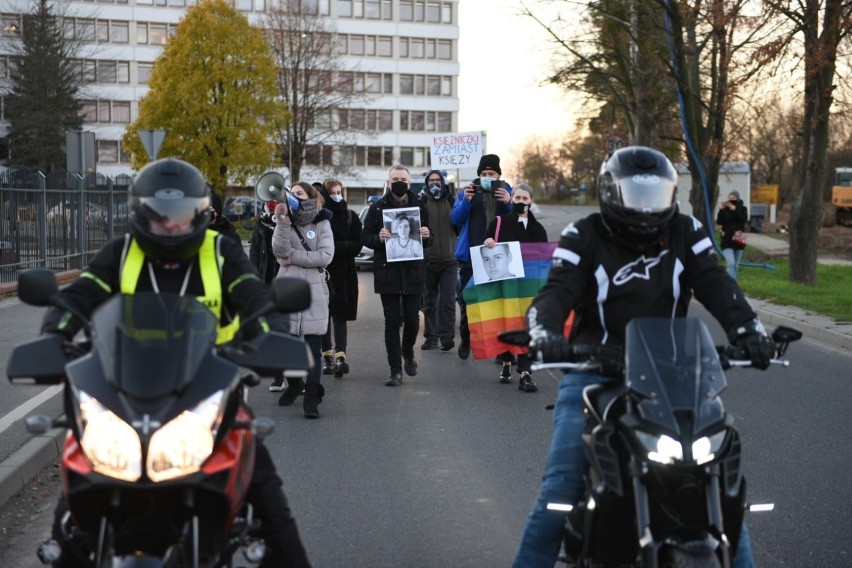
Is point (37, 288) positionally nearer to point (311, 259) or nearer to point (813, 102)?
point (311, 259)

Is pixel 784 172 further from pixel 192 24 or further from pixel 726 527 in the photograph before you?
pixel 726 527

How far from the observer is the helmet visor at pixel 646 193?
4.18 m

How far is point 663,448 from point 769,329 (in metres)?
13.8

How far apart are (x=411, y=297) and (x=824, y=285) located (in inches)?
539

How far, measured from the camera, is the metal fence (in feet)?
Answer: 70.9

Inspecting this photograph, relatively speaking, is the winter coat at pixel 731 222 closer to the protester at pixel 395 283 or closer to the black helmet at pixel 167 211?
the protester at pixel 395 283

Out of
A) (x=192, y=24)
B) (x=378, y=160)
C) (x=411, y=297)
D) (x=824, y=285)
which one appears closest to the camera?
(x=411, y=297)

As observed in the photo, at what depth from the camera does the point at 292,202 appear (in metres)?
10.1

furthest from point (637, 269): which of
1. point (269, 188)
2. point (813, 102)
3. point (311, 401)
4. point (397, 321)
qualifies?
point (813, 102)

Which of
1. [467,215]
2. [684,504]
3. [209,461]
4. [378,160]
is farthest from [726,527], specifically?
[378,160]

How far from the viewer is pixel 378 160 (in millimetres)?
105750

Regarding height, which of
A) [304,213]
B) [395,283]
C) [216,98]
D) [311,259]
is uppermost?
A: [216,98]

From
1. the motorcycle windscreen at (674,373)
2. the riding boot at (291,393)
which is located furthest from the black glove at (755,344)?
the riding boot at (291,393)

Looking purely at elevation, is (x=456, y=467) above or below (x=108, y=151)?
below
